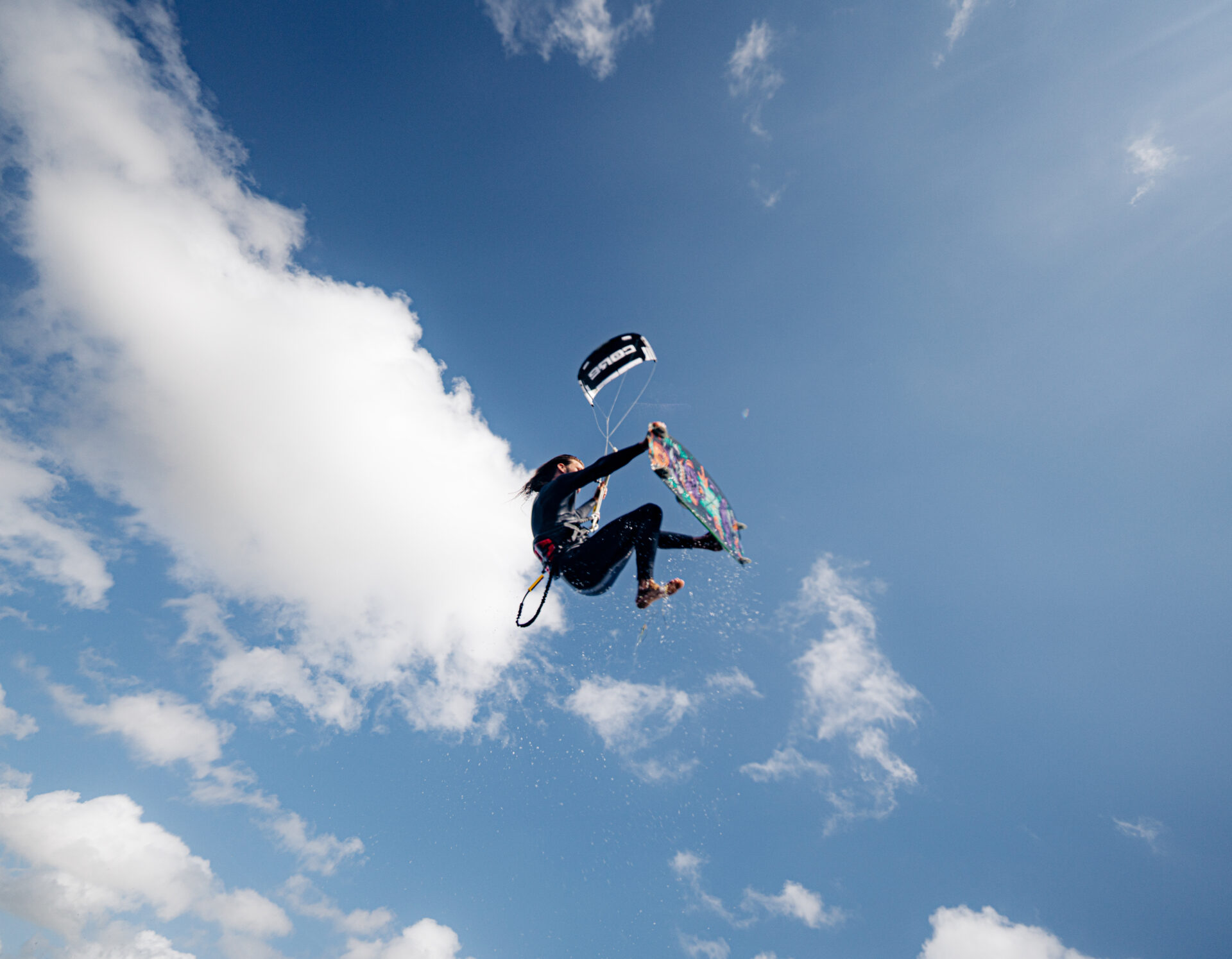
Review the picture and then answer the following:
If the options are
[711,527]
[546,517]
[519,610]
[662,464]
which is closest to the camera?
[662,464]

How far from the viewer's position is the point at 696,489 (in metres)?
7.56

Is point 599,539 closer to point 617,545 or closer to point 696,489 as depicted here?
point 617,545

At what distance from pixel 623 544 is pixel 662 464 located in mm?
1187

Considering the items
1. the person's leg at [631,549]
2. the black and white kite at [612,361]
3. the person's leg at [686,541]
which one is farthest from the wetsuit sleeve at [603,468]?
the black and white kite at [612,361]

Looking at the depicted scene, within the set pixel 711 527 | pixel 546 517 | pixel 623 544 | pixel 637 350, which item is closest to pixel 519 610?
pixel 546 517

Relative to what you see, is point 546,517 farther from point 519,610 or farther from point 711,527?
point 711,527

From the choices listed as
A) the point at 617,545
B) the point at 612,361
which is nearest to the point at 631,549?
the point at 617,545

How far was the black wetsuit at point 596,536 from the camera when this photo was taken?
7234 mm

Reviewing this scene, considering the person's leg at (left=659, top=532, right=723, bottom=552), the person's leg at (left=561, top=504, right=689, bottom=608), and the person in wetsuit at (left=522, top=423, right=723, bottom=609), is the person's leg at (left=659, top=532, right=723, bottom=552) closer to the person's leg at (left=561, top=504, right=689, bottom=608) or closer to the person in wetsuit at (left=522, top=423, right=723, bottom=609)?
the person in wetsuit at (left=522, top=423, right=723, bottom=609)

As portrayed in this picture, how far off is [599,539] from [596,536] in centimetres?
7

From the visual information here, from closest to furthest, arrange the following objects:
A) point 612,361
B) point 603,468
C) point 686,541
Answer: point 603,468
point 686,541
point 612,361

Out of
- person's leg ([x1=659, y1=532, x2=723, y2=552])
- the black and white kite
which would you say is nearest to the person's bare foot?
person's leg ([x1=659, y1=532, x2=723, y2=552])

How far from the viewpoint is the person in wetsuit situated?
723cm

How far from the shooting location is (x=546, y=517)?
7930 millimetres
